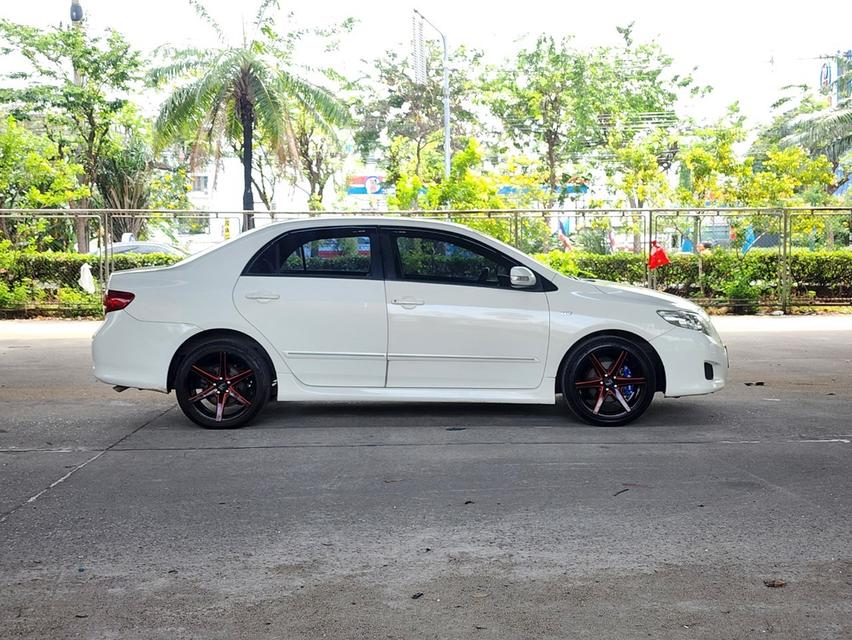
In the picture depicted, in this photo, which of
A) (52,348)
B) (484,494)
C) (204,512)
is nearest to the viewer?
(204,512)

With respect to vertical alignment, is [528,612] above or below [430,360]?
below

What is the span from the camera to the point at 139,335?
7.86 metres

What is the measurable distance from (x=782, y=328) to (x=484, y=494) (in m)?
12.7

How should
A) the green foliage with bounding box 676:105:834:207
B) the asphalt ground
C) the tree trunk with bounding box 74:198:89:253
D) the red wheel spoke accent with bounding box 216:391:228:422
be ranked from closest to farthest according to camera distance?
the asphalt ground, the red wheel spoke accent with bounding box 216:391:228:422, the tree trunk with bounding box 74:198:89:253, the green foliage with bounding box 676:105:834:207

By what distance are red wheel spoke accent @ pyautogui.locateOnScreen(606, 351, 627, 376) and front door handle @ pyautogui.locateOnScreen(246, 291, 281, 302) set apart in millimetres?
2648

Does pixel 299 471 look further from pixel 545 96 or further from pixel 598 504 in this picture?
pixel 545 96

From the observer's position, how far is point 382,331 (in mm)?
7848

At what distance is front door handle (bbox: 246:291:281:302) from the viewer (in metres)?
7.82

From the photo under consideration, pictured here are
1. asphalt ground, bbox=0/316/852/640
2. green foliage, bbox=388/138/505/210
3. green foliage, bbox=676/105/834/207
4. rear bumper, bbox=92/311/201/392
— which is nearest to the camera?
asphalt ground, bbox=0/316/852/640

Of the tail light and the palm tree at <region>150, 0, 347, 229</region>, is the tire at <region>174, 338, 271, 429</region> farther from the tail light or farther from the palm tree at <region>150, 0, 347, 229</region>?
the palm tree at <region>150, 0, 347, 229</region>

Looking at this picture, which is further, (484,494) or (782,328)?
(782,328)

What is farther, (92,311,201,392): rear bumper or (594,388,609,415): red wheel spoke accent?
(594,388,609,415): red wheel spoke accent

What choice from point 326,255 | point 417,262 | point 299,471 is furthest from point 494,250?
point 299,471

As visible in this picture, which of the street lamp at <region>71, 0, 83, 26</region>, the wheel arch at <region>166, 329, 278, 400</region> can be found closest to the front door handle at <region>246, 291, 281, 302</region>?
the wheel arch at <region>166, 329, 278, 400</region>
